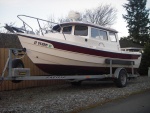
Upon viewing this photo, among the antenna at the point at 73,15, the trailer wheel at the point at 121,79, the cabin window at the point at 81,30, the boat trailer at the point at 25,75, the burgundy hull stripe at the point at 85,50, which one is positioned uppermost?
the antenna at the point at 73,15

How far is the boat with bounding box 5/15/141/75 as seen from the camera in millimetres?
9352

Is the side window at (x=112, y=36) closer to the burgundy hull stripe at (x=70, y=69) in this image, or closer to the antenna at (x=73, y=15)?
the burgundy hull stripe at (x=70, y=69)

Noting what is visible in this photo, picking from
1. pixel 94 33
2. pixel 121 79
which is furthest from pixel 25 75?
pixel 121 79

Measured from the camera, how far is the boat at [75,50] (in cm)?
935

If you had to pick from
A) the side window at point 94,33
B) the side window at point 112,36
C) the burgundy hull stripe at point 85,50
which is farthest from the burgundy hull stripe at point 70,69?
the side window at point 112,36

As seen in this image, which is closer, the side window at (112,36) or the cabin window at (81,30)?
the cabin window at (81,30)

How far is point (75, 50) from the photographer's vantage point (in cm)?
987

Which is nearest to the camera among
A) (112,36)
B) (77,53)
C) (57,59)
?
(57,59)

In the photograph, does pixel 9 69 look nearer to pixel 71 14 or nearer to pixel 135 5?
pixel 71 14

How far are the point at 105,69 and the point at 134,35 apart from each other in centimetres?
3205

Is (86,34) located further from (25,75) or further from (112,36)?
(25,75)

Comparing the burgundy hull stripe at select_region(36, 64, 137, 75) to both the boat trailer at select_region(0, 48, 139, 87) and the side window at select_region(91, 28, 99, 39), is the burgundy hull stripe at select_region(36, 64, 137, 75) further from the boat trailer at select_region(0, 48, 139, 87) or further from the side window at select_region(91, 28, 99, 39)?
the side window at select_region(91, 28, 99, 39)

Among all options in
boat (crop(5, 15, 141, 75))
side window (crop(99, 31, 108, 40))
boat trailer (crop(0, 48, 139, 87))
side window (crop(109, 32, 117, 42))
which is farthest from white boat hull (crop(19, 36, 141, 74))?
side window (crop(109, 32, 117, 42))

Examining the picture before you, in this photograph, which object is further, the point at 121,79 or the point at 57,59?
the point at 121,79
